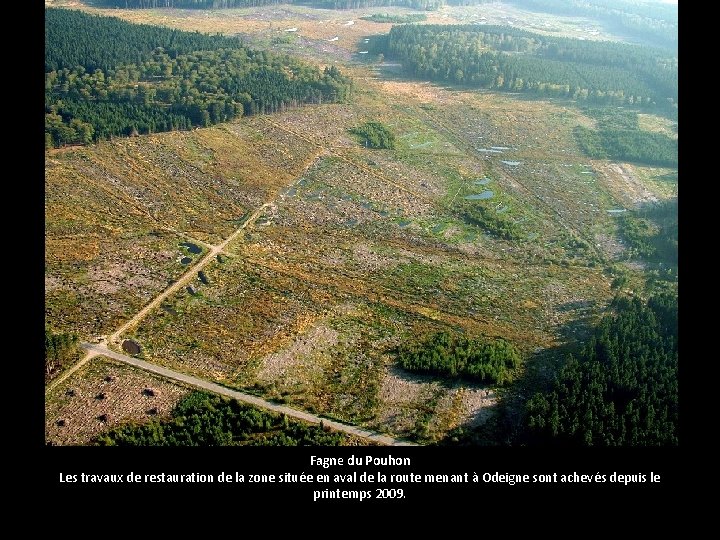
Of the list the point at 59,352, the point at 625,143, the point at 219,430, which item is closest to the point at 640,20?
the point at 625,143

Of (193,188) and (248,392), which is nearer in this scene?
(248,392)

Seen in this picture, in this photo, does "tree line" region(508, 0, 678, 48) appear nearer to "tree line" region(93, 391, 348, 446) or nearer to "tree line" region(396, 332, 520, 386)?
"tree line" region(396, 332, 520, 386)

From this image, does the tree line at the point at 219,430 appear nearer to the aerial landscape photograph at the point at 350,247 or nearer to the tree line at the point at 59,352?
the aerial landscape photograph at the point at 350,247

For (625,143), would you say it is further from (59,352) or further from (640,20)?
(640,20)

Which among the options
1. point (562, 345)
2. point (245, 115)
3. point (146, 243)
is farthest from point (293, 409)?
point (245, 115)

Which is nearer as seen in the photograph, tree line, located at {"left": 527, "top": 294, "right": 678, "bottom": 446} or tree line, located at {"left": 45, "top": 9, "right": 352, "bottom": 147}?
tree line, located at {"left": 527, "top": 294, "right": 678, "bottom": 446}

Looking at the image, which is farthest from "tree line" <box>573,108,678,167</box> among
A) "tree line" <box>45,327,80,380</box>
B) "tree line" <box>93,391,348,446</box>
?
"tree line" <box>45,327,80,380</box>
